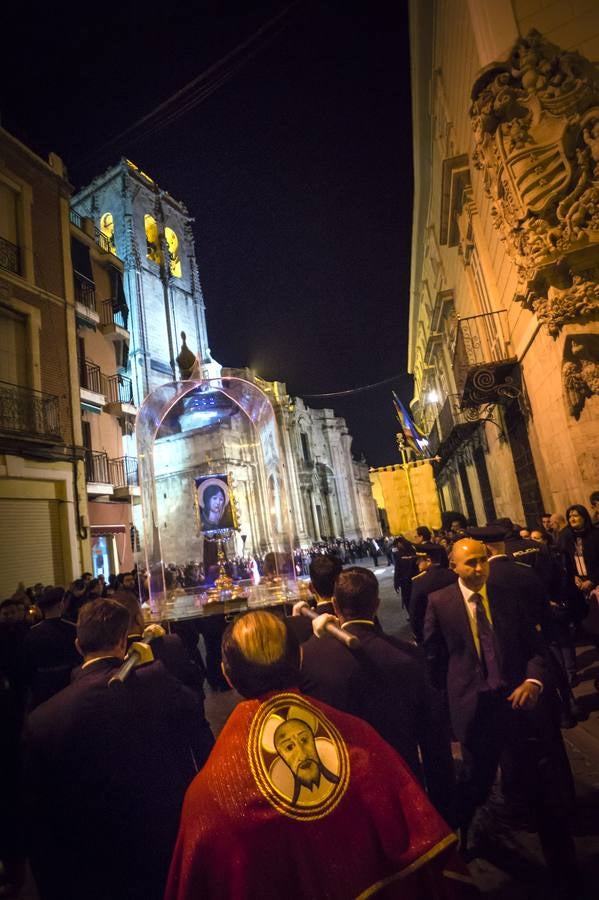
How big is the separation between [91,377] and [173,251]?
2730 cm

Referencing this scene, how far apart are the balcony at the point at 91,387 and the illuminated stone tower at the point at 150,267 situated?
15.2 metres

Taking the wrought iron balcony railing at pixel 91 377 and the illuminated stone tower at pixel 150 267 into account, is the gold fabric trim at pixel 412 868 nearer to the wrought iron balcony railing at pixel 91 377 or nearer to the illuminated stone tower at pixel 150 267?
the wrought iron balcony railing at pixel 91 377

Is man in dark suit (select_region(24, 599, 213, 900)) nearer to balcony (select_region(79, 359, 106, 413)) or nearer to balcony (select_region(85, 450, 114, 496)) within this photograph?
balcony (select_region(85, 450, 114, 496))

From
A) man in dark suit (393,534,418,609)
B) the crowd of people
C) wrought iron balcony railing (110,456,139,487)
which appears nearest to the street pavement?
the crowd of people

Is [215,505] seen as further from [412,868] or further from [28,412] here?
[412,868]

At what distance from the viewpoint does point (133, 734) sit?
2100mm

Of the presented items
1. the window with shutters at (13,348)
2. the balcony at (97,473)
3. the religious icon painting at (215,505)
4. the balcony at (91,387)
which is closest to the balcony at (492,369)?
the religious icon painting at (215,505)

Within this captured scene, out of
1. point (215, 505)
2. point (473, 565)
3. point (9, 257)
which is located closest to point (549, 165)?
point (473, 565)

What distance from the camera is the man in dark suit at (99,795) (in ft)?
6.49

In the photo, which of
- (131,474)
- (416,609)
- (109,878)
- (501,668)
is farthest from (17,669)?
(131,474)

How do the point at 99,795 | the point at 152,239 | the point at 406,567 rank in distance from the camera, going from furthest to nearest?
the point at 152,239
the point at 406,567
the point at 99,795

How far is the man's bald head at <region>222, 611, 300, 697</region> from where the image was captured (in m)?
1.62

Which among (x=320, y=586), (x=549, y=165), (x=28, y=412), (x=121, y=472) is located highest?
(x=28, y=412)

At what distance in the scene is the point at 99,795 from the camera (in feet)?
6.54
